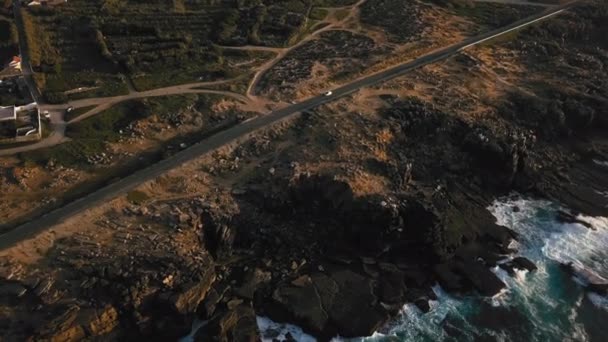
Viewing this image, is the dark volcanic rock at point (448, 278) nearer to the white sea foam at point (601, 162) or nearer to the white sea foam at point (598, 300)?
the white sea foam at point (598, 300)

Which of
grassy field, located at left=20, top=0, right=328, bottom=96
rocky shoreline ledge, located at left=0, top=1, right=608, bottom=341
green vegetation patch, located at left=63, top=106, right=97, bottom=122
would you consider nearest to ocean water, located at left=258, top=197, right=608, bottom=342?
rocky shoreline ledge, located at left=0, top=1, right=608, bottom=341

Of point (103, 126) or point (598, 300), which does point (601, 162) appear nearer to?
point (598, 300)

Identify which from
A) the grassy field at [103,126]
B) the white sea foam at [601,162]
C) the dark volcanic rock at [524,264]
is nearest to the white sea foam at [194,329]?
the grassy field at [103,126]

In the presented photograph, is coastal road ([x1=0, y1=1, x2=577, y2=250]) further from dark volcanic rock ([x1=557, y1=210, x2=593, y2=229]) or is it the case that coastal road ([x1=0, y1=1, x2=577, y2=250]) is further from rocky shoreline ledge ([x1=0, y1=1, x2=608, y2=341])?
dark volcanic rock ([x1=557, y1=210, x2=593, y2=229])

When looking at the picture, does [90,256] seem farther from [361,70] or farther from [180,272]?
[361,70]

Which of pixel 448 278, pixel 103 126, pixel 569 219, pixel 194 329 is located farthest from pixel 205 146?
pixel 569 219
